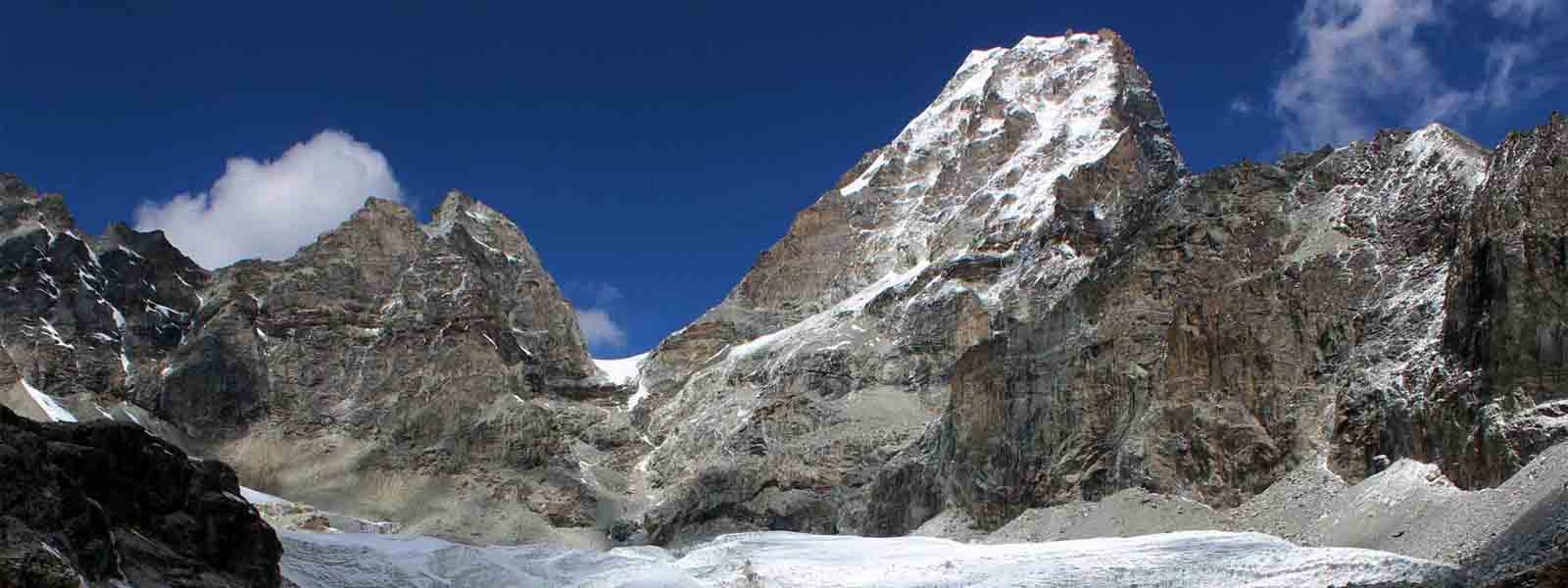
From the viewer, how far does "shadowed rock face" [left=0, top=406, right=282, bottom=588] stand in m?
42.7

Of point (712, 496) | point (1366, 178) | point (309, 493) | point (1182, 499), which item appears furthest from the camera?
point (309, 493)

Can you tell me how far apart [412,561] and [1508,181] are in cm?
5519

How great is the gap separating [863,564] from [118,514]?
3785 cm

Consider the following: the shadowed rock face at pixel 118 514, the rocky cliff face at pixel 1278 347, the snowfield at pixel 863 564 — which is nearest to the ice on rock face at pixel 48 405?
the rocky cliff face at pixel 1278 347

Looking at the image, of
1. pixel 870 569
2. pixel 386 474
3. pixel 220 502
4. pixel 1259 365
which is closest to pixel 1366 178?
pixel 1259 365

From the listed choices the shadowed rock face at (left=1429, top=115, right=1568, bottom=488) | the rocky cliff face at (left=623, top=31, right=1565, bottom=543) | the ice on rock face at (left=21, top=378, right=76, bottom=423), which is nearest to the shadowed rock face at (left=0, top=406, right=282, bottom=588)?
the shadowed rock face at (left=1429, top=115, right=1568, bottom=488)

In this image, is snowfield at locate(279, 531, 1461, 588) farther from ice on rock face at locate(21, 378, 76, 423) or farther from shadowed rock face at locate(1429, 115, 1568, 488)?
ice on rock face at locate(21, 378, 76, 423)

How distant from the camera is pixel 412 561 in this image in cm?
7894

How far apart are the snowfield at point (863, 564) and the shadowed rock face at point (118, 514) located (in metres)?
7.27

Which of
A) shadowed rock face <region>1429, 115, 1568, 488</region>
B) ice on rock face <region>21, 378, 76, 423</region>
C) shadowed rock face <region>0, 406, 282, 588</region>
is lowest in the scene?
shadowed rock face <region>0, 406, 282, 588</region>

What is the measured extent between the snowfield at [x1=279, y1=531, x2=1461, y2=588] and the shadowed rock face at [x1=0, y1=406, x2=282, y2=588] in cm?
727

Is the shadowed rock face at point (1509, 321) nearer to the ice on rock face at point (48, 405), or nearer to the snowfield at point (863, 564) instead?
the snowfield at point (863, 564)

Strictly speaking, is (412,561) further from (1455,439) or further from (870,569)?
(1455,439)

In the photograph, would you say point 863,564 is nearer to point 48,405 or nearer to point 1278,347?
point 1278,347
